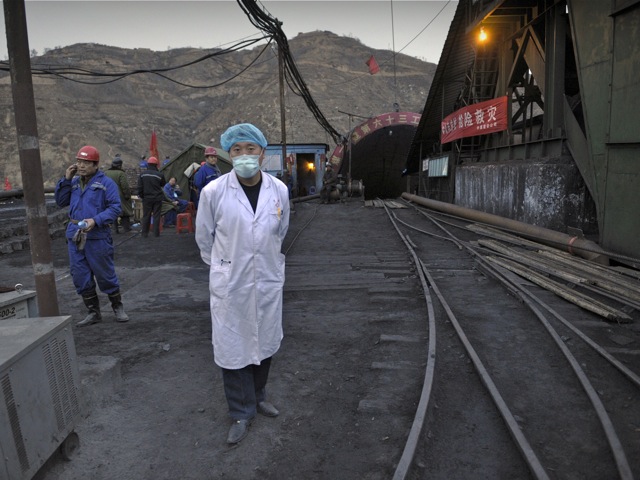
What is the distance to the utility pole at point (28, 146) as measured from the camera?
3.36 m

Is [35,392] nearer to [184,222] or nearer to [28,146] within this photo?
[28,146]

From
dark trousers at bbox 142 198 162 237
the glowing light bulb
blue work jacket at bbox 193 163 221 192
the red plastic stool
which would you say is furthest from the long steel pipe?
dark trousers at bbox 142 198 162 237

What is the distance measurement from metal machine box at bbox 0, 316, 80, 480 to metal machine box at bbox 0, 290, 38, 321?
25.3 inches

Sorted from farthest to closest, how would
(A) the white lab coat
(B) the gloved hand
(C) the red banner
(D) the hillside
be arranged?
(D) the hillside, (C) the red banner, (B) the gloved hand, (A) the white lab coat

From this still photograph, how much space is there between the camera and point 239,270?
9.77ft

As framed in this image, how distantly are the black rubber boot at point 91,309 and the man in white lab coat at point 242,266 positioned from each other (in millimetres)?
2790

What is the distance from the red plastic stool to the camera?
12447 millimetres

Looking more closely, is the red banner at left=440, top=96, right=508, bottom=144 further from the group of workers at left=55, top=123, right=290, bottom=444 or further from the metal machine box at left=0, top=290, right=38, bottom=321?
the metal machine box at left=0, top=290, right=38, bottom=321

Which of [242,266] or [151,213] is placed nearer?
[242,266]

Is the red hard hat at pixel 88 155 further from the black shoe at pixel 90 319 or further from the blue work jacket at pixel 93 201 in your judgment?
the black shoe at pixel 90 319

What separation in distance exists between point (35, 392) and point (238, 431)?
4.12 feet

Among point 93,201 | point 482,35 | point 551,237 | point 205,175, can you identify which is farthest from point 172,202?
point 482,35

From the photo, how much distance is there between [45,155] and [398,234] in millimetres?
42719

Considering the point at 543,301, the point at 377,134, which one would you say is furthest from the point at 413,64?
the point at 543,301
